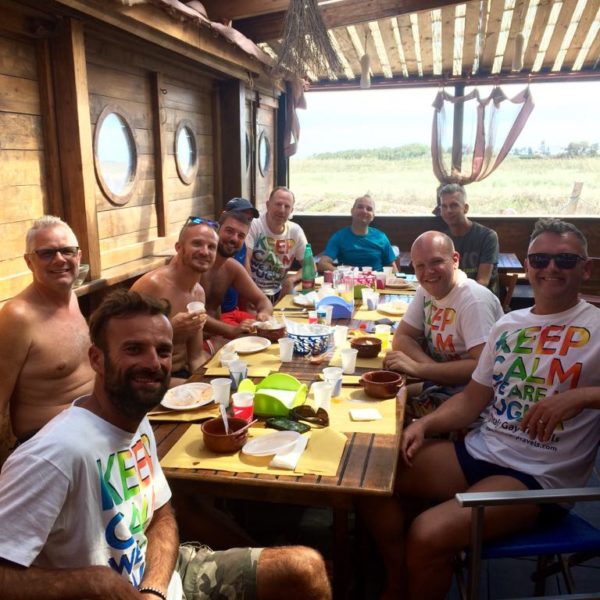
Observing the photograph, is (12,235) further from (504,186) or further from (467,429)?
(504,186)

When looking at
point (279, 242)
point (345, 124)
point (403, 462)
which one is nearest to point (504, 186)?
point (345, 124)

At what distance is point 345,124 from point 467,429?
43.7 ft

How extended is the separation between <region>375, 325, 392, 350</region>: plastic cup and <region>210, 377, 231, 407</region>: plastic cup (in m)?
1.13

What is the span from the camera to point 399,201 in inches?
496

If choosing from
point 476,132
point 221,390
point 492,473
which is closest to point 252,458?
point 221,390

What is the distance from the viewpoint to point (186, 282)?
335 centimetres

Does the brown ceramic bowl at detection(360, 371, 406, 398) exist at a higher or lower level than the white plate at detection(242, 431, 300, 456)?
higher

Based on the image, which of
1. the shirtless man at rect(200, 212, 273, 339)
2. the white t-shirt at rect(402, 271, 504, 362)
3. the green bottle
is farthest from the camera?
the green bottle

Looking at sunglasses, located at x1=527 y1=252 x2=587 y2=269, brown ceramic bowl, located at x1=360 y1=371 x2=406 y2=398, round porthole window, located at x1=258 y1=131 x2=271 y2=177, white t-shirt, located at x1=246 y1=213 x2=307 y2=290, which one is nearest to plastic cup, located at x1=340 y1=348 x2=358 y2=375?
brown ceramic bowl, located at x1=360 y1=371 x2=406 y2=398

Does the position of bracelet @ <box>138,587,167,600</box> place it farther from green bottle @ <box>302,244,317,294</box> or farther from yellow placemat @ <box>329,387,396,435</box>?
green bottle @ <box>302,244,317,294</box>

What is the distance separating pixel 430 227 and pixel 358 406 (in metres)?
5.68

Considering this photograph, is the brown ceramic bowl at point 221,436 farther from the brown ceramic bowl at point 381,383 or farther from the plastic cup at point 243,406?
the brown ceramic bowl at point 381,383

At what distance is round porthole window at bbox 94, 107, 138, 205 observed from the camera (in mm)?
3908

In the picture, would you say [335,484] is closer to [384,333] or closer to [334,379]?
[334,379]
